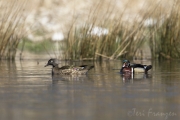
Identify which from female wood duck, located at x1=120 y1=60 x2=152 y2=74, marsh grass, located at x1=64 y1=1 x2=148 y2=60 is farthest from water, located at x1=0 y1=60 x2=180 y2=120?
marsh grass, located at x1=64 y1=1 x2=148 y2=60

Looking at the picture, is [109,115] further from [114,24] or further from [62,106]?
[114,24]

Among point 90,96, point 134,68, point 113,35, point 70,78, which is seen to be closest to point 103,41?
point 113,35

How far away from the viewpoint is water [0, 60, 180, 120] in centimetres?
927

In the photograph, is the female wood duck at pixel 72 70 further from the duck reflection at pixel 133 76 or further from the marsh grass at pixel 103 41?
the marsh grass at pixel 103 41

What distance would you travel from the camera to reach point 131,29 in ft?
73.4

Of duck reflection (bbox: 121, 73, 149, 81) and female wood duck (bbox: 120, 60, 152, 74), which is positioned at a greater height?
female wood duck (bbox: 120, 60, 152, 74)

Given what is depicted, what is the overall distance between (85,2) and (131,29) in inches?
464

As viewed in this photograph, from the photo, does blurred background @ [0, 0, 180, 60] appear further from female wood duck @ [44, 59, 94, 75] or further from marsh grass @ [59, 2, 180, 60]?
female wood duck @ [44, 59, 94, 75]

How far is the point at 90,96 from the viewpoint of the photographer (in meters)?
11.2

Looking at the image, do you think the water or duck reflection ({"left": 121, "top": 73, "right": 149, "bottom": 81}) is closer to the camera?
the water

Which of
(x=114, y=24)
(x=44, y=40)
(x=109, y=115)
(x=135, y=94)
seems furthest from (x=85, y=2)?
(x=109, y=115)

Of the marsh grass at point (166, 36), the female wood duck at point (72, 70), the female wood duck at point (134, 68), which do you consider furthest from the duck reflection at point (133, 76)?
the marsh grass at point (166, 36)

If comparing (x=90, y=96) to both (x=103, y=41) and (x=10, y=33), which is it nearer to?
(x=103, y=41)

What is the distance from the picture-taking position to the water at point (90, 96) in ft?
30.4
